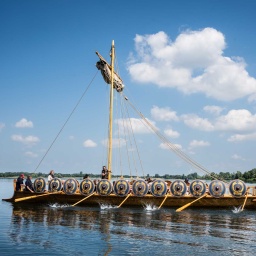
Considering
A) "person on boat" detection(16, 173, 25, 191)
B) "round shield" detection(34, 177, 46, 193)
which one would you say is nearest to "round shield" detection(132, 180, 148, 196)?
"round shield" detection(34, 177, 46, 193)

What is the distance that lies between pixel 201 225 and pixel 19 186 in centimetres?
1767

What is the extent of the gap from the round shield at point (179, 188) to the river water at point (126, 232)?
155 centimetres

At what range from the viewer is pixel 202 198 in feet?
88.8

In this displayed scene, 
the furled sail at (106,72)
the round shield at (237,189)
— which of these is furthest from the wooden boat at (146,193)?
the furled sail at (106,72)

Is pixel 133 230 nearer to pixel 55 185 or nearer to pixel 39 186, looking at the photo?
pixel 55 185

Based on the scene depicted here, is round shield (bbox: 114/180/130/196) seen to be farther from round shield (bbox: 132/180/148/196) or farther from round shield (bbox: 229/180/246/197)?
round shield (bbox: 229/180/246/197)

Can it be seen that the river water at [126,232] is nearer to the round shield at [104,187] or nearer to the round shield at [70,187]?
the round shield at [104,187]

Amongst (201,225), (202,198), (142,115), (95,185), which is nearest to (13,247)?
(201,225)

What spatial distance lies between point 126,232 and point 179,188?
10.6m

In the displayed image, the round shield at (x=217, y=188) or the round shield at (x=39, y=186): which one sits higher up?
the round shield at (x=217, y=188)

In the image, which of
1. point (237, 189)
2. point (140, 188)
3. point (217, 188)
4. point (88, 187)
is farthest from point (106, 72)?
point (237, 189)

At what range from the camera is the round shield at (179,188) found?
2722cm

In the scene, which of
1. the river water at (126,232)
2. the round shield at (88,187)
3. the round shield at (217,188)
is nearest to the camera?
the river water at (126,232)

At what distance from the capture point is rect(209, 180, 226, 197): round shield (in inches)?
1051
